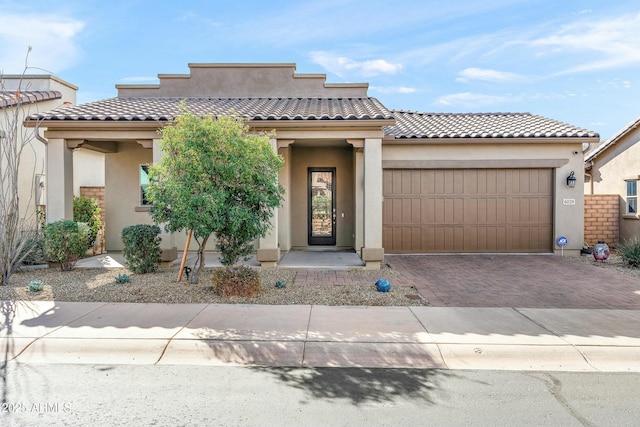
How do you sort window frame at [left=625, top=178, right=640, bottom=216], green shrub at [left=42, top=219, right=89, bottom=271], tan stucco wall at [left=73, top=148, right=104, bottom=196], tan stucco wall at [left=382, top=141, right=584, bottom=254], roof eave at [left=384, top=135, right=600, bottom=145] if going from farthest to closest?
tan stucco wall at [left=73, top=148, right=104, bottom=196]
window frame at [left=625, top=178, right=640, bottom=216]
tan stucco wall at [left=382, top=141, right=584, bottom=254]
roof eave at [left=384, top=135, right=600, bottom=145]
green shrub at [left=42, top=219, right=89, bottom=271]

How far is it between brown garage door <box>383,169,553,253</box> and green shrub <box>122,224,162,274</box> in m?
6.88

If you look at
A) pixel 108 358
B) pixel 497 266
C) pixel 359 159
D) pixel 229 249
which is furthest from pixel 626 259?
pixel 108 358

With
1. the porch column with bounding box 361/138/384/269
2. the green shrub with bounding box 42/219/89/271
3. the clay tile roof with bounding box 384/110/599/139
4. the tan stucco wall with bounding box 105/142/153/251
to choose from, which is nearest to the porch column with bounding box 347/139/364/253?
the clay tile roof with bounding box 384/110/599/139

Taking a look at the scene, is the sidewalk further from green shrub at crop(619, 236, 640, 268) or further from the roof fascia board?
the roof fascia board

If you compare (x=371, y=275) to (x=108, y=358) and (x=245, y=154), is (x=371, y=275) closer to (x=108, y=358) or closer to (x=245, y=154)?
(x=245, y=154)

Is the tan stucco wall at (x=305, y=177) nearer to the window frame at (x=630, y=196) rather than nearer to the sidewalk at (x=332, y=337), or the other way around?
the sidewalk at (x=332, y=337)

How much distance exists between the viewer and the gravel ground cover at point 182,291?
7.18 meters

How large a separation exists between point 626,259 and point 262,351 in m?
10.3

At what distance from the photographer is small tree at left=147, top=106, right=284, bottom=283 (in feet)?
23.2

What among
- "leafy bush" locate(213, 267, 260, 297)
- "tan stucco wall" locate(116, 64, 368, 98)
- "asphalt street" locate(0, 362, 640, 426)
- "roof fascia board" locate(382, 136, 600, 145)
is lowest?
"asphalt street" locate(0, 362, 640, 426)

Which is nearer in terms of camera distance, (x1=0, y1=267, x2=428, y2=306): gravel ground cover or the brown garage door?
(x1=0, y1=267, x2=428, y2=306): gravel ground cover

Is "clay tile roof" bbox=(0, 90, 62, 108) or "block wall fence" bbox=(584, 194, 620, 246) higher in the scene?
"clay tile roof" bbox=(0, 90, 62, 108)

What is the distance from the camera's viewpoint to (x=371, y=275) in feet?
30.8

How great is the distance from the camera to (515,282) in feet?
29.0
